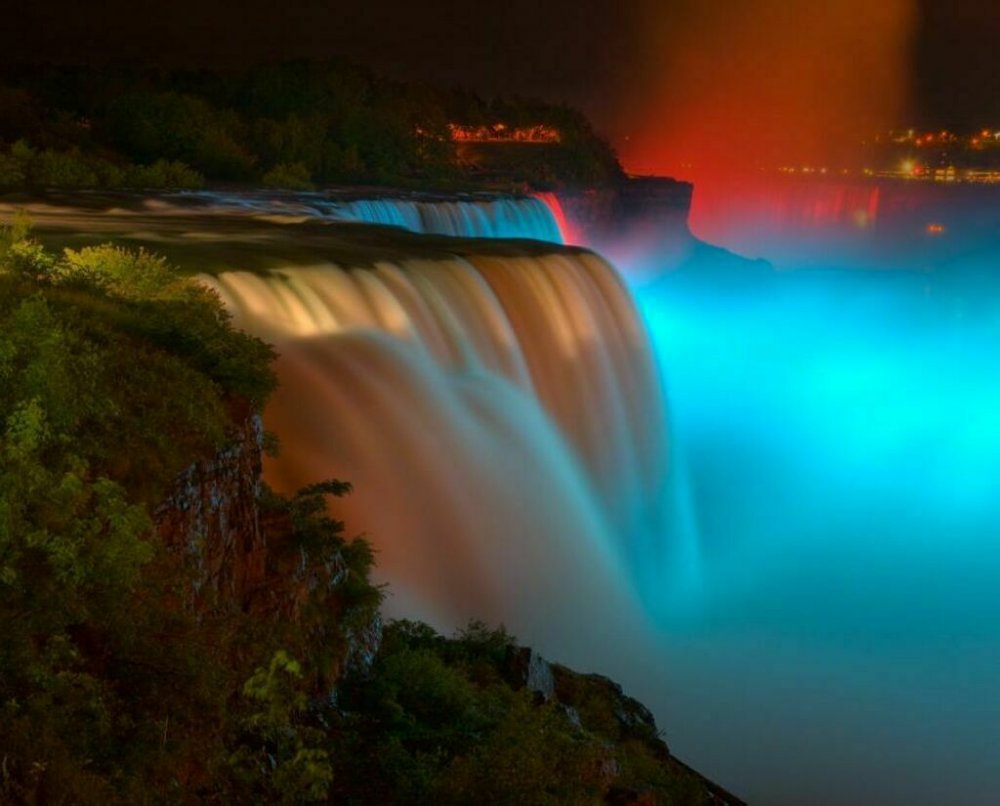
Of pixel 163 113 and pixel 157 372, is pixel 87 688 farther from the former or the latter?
pixel 163 113

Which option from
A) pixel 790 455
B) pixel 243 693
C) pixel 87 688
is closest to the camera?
pixel 87 688

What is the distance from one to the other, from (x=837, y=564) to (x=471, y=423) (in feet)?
29.3

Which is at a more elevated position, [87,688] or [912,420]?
[912,420]

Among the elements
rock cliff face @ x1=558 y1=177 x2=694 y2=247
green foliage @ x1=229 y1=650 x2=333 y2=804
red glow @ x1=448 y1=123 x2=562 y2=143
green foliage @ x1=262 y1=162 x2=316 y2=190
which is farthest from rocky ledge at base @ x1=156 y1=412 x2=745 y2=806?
red glow @ x1=448 y1=123 x2=562 y2=143

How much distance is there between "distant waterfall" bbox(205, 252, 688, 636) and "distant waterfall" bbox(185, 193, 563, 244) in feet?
19.7

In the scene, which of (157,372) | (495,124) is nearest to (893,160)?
(495,124)

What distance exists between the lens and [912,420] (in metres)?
31.1

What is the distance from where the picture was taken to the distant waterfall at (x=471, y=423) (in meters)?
11.2

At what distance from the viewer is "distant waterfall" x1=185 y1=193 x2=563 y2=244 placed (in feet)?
76.2

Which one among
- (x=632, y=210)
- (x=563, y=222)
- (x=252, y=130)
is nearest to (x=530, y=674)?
(x=252, y=130)

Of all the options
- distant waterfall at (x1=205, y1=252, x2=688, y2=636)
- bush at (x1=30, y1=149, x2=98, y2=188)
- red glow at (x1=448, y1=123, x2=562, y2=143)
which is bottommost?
distant waterfall at (x1=205, y1=252, x2=688, y2=636)

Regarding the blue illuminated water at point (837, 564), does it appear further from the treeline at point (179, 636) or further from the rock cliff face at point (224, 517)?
the rock cliff face at point (224, 517)

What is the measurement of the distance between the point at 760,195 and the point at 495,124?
3209 cm

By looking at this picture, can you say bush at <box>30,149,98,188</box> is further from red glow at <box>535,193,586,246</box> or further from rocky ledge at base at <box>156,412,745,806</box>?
rocky ledge at base at <box>156,412,745,806</box>
